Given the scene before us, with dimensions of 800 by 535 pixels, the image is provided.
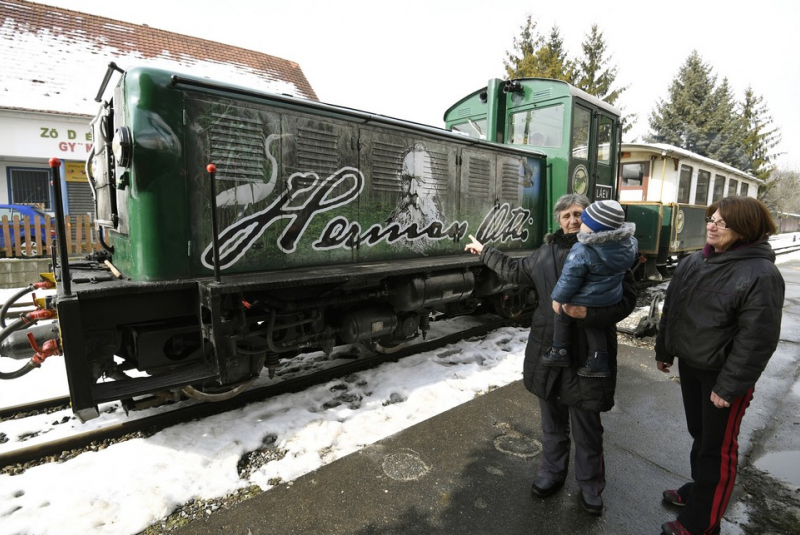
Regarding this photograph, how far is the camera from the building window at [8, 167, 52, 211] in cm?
1290

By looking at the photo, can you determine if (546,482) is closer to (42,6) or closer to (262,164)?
(262,164)

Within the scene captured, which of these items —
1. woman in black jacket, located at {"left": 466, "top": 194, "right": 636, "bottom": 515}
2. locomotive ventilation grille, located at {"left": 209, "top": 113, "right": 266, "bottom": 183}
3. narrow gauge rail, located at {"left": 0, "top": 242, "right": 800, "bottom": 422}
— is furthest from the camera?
narrow gauge rail, located at {"left": 0, "top": 242, "right": 800, "bottom": 422}

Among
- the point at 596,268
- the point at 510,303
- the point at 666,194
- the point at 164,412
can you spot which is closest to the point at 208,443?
the point at 164,412

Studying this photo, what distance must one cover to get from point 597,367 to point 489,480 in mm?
1073

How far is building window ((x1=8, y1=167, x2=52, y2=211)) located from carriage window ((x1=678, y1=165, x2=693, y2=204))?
733 inches

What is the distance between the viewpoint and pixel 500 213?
577 cm

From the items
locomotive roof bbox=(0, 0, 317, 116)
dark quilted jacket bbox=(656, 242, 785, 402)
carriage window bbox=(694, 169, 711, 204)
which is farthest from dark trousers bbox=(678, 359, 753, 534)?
locomotive roof bbox=(0, 0, 317, 116)

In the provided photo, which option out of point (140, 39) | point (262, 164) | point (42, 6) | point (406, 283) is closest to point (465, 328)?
point (406, 283)

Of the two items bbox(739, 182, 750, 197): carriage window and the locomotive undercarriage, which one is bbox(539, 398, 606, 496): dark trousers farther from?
bbox(739, 182, 750, 197): carriage window

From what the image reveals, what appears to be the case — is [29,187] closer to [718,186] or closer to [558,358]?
[558,358]

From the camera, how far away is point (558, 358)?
7.90 ft

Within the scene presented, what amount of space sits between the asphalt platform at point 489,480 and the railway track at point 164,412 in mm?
1249

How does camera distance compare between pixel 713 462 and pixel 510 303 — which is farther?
pixel 510 303

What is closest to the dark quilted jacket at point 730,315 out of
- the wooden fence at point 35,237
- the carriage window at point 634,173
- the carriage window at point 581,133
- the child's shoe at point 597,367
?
the child's shoe at point 597,367
